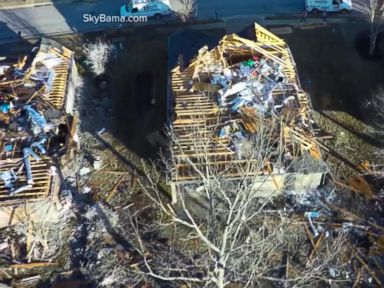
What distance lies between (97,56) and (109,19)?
18.8ft

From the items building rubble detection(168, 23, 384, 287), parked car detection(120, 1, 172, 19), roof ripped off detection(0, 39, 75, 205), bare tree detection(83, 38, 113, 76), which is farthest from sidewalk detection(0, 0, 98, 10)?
building rubble detection(168, 23, 384, 287)

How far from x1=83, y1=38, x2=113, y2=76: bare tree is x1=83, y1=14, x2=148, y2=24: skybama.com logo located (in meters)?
3.32

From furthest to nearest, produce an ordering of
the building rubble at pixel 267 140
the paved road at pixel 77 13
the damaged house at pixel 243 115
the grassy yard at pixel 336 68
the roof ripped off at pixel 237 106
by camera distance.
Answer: the paved road at pixel 77 13, the grassy yard at pixel 336 68, the roof ripped off at pixel 237 106, the damaged house at pixel 243 115, the building rubble at pixel 267 140

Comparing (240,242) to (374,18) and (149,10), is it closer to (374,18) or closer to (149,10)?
(374,18)

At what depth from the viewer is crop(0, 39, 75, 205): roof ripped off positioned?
837 inches

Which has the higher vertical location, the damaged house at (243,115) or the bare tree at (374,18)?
the bare tree at (374,18)

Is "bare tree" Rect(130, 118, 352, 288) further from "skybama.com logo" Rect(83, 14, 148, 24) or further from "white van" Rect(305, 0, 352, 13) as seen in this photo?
"skybama.com logo" Rect(83, 14, 148, 24)

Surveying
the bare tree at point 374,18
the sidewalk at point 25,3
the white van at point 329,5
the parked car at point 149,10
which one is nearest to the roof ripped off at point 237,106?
the bare tree at point 374,18

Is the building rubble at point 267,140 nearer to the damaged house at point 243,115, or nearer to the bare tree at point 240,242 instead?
the damaged house at point 243,115

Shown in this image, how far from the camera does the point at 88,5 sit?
110 feet

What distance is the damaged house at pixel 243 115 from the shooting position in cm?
2094

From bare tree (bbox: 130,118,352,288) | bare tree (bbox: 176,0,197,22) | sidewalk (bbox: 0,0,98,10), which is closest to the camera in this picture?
bare tree (bbox: 130,118,352,288)

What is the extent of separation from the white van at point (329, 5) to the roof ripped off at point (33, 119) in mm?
15074

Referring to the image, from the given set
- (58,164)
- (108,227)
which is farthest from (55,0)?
(108,227)
